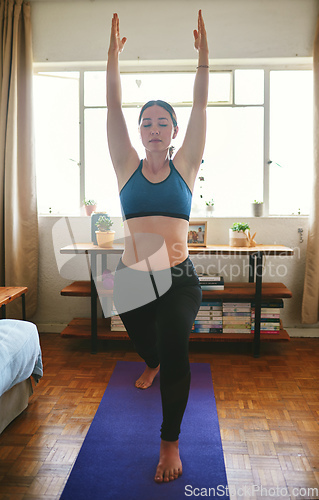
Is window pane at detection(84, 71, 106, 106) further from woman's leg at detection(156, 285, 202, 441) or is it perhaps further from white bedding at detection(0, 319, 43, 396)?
woman's leg at detection(156, 285, 202, 441)

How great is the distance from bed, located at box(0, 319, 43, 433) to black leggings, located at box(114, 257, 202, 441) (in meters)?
0.53

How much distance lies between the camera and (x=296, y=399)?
2381 mm

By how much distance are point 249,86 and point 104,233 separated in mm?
1801

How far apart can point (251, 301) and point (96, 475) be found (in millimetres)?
1909

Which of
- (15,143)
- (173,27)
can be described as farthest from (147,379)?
(173,27)

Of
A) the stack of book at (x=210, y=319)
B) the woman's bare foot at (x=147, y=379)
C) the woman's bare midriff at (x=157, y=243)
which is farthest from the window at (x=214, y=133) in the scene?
the woman's bare midriff at (x=157, y=243)

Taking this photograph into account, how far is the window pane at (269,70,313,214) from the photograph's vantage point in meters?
3.56

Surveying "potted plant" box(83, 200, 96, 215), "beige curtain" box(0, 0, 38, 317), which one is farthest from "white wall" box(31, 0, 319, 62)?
"potted plant" box(83, 200, 96, 215)

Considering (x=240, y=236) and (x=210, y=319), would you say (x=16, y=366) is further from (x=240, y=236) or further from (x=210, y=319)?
(x=240, y=236)

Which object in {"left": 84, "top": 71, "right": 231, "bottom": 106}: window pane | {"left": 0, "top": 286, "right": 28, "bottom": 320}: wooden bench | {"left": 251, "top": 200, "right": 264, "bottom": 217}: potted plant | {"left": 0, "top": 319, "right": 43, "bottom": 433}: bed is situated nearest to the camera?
{"left": 0, "top": 319, "right": 43, "bottom": 433}: bed

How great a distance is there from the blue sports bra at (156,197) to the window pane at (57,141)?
2.06m

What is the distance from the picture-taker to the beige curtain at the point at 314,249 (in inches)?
130

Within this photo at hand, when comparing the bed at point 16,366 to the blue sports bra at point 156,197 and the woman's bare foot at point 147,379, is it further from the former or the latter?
the blue sports bra at point 156,197

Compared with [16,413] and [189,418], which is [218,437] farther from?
[16,413]
